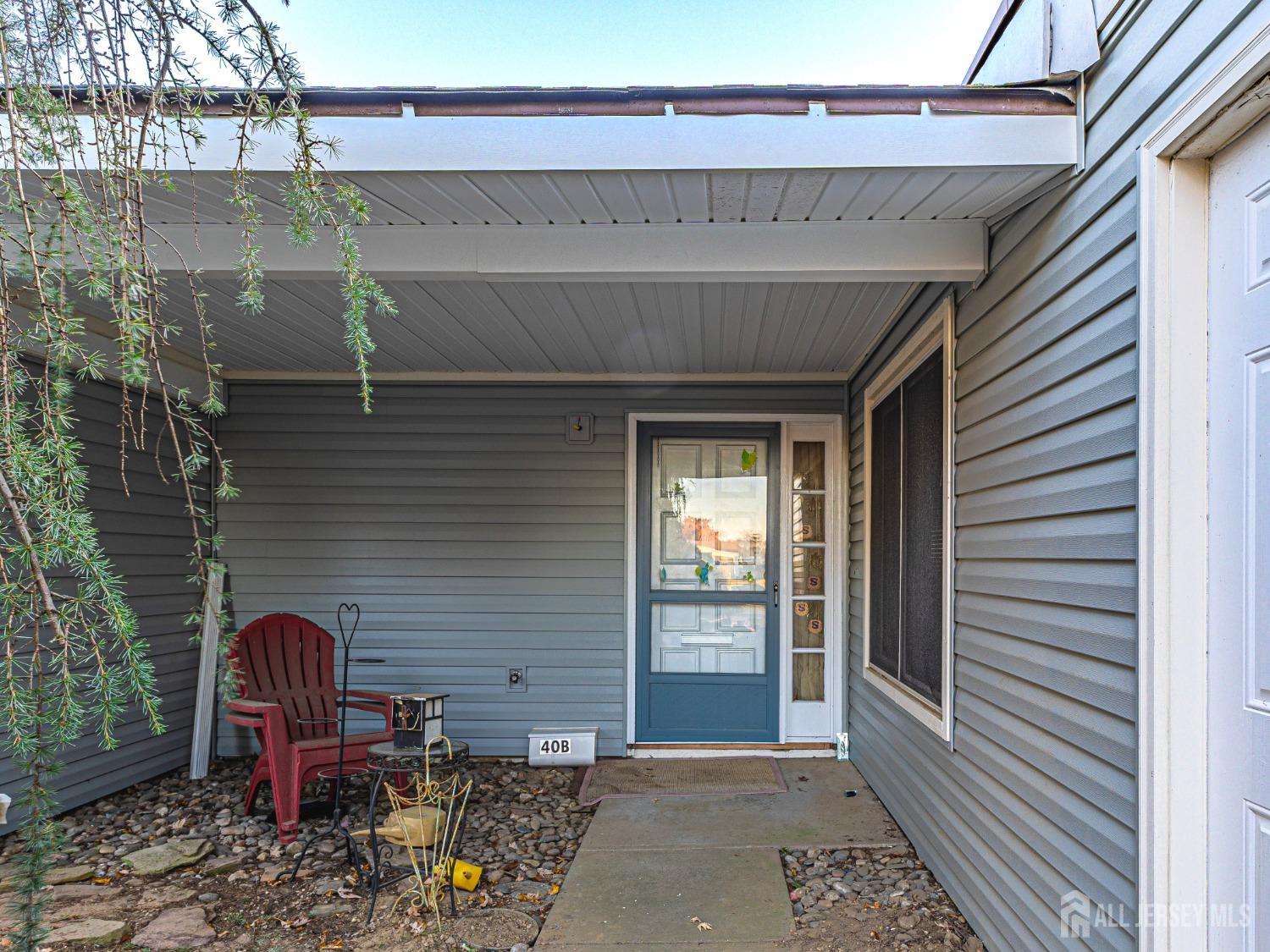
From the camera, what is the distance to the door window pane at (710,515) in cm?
507

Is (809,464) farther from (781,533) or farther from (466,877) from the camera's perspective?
(466,877)

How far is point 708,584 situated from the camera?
16.6 ft

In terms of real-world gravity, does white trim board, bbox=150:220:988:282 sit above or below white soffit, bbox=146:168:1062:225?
below

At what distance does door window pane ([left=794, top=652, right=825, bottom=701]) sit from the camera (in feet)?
16.5

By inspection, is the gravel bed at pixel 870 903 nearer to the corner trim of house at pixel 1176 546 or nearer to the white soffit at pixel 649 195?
the corner trim of house at pixel 1176 546

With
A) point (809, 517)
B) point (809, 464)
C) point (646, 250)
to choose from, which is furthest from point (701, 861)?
point (809, 464)

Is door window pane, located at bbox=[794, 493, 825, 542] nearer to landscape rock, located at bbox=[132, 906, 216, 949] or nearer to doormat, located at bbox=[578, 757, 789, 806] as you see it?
doormat, located at bbox=[578, 757, 789, 806]

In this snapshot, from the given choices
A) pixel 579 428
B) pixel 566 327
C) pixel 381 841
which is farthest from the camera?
pixel 579 428

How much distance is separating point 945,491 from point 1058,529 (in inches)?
36.3

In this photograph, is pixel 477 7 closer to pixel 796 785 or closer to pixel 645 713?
pixel 645 713

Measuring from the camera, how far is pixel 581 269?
267 centimetres

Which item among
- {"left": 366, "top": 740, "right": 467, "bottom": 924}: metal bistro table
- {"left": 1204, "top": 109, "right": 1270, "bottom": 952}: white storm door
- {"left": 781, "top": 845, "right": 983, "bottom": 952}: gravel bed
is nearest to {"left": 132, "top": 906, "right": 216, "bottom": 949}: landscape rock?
{"left": 366, "top": 740, "right": 467, "bottom": 924}: metal bistro table

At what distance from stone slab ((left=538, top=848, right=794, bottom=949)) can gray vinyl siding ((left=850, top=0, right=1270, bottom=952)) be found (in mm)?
690

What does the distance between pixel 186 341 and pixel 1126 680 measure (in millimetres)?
4430
